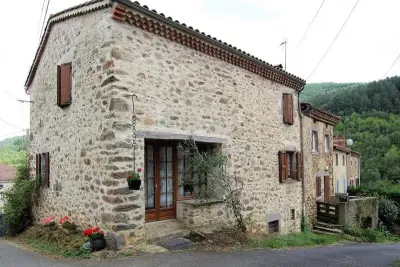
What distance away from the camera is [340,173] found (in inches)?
1029

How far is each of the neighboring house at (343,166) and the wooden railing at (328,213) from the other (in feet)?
24.0

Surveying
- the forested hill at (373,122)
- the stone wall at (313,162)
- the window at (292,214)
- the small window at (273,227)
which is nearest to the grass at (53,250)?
the small window at (273,227)

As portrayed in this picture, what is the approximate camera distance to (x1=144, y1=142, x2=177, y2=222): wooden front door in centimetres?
891

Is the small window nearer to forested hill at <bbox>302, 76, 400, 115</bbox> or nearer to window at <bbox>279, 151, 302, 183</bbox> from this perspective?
window at <bbox>279, 151, 302, 183</bbox>

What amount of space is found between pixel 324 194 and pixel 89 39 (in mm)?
15395

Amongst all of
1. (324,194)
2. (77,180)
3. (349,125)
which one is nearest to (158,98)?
(77,180)

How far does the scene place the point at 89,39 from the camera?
830cm

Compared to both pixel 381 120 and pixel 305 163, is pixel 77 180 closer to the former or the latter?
pixel 305 163

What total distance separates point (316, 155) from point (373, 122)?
34202 mm

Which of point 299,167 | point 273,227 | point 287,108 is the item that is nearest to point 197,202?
point 273,227

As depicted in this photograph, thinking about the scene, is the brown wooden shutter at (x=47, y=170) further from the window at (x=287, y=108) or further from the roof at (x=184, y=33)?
the window at (x=287, y=108)

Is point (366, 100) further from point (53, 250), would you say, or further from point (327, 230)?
point (53, 250)

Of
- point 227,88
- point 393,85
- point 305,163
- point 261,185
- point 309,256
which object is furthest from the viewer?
point 393,85

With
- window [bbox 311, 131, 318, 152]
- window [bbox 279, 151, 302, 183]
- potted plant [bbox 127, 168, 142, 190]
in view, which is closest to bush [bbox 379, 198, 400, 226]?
window [bbox 311, 131, 318, 152]
